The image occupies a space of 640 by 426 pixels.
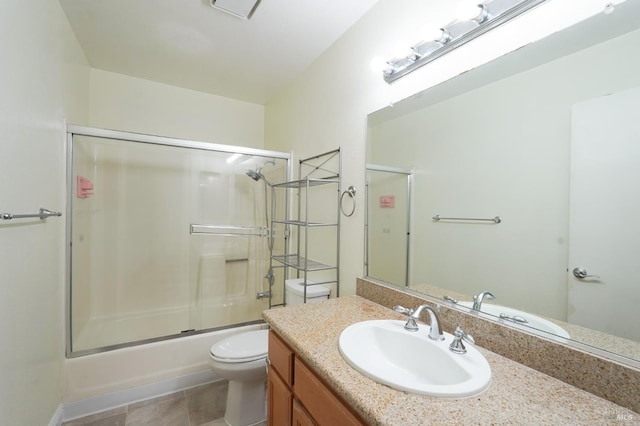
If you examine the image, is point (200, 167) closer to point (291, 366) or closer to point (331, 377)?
point (291, 366)

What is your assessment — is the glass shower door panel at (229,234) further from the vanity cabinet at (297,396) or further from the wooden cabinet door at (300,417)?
the wooden cabinet door at (300,417)

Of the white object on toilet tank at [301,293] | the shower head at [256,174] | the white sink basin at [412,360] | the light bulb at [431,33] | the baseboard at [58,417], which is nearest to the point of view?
the white sink basin at [412,360]

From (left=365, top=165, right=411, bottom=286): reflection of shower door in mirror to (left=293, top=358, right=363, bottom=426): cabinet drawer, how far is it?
2.17ft

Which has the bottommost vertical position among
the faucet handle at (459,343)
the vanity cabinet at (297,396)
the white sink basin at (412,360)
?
the vanity cabinet at (297,396)

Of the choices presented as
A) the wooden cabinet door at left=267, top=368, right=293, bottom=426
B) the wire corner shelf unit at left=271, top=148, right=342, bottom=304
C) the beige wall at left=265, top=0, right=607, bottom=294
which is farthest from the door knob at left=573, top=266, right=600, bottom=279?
the wire corner shelf unit at left=271, top=148, right=342, bottom=304

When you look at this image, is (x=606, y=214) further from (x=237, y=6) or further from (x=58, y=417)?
(x=58, y=417)

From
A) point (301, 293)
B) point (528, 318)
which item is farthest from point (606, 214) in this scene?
point (301, 293)

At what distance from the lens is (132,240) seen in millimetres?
Result: 2430

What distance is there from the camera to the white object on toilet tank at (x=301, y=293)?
1.80 meters

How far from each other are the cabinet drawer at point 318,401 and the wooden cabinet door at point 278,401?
0.08m

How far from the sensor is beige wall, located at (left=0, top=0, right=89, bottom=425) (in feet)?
3.45

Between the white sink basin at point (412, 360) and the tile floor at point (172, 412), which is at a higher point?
the white sink basin at point (412, 360)

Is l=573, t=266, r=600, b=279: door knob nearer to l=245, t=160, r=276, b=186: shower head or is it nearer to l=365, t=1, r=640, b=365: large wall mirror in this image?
l=365, t=1, r=640, b=365: large wall mirror

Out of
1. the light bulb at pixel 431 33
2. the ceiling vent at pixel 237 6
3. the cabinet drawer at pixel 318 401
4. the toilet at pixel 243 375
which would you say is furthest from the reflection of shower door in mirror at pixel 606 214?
the ceiling vent at pixel 237 6
